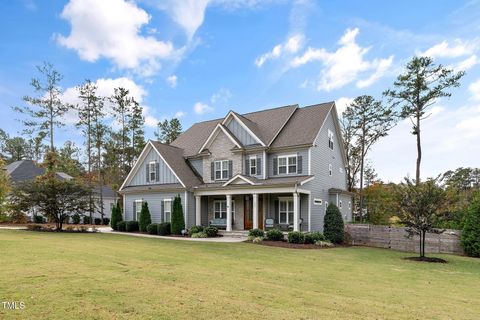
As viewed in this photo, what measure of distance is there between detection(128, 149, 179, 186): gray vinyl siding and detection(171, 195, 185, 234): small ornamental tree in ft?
7.41

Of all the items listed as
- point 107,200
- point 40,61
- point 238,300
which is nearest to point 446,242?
point 238,300

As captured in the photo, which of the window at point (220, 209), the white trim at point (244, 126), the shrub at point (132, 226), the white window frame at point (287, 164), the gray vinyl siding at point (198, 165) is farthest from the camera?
the gray vinyl siding at point (198, 165)

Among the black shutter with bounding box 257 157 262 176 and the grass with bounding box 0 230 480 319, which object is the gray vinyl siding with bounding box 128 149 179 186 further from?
the grass with bounding box 0 230 480 319

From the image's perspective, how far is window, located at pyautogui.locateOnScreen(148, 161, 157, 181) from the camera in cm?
2811

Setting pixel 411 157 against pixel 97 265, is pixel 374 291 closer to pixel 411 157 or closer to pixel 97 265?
pixel 97 265

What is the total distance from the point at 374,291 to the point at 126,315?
5958 millimetres

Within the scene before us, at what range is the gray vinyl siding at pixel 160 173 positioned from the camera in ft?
88.2

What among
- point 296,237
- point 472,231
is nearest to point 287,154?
point 296,237

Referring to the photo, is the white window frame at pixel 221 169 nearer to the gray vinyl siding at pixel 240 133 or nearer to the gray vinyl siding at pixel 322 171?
the gray vinyl siding at pixel 240 133

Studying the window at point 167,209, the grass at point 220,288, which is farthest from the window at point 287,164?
the grass at point 220,288

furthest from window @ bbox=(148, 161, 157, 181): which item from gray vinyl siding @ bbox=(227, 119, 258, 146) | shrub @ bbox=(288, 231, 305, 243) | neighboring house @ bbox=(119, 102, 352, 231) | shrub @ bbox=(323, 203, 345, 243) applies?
shrub @ bbox=(323, 203, 345, 243)

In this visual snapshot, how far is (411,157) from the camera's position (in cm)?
3259

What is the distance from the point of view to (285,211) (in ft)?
77.2

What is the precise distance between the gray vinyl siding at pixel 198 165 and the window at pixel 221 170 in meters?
1.90
